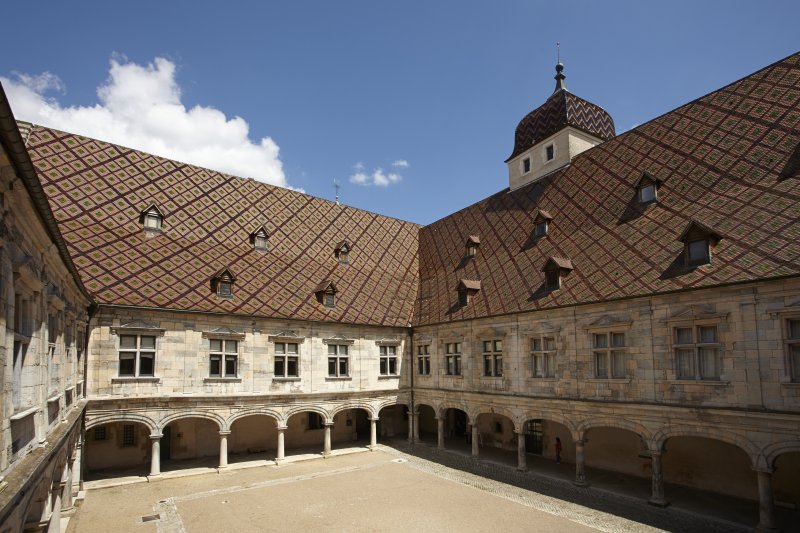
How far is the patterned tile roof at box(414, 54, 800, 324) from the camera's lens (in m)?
11.4

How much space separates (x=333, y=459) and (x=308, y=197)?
11569 mm

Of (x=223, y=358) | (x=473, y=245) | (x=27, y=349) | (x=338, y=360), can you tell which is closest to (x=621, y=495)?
(x=338, y=360)

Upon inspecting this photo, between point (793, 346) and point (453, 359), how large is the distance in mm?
Answer: 10286

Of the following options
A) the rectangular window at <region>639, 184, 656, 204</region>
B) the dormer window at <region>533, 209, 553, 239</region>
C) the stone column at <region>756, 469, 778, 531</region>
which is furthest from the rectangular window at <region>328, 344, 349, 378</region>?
the stone column at <region>756, 469, 778, 531</region>

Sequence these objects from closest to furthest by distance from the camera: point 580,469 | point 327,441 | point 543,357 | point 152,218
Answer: point 580,469, point 543,357, point 152,218, point 327,441

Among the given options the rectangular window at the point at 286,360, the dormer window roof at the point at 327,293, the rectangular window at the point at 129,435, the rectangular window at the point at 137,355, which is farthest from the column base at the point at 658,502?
the rectangular window at the point at 129,435

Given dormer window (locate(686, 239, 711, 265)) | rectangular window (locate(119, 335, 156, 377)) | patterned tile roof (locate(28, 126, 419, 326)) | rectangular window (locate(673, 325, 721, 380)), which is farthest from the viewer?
patterned tile roof (locate(28, 126, 419, 326))

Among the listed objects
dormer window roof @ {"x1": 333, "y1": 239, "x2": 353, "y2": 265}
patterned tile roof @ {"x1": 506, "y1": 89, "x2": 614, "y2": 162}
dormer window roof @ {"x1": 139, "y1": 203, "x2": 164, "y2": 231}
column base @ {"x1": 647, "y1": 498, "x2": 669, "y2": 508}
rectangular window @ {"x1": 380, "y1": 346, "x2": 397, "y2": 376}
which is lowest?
column base @ {"x1": 647, "y1": 498, "x2": 669, "y2": 508}

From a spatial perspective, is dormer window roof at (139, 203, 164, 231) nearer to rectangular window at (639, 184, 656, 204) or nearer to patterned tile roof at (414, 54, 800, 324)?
patterned tile roof at (414, 54, 800, 324)

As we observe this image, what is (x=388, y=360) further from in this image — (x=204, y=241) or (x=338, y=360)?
(x=204, y=241)

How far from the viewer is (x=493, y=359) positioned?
16.2 metres

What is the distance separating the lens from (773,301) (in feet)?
32.9

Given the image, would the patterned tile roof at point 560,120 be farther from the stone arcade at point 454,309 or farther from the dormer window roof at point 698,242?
the dormer window roof at point 698,242

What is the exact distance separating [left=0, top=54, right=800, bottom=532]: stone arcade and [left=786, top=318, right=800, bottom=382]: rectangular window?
0.04 meters
